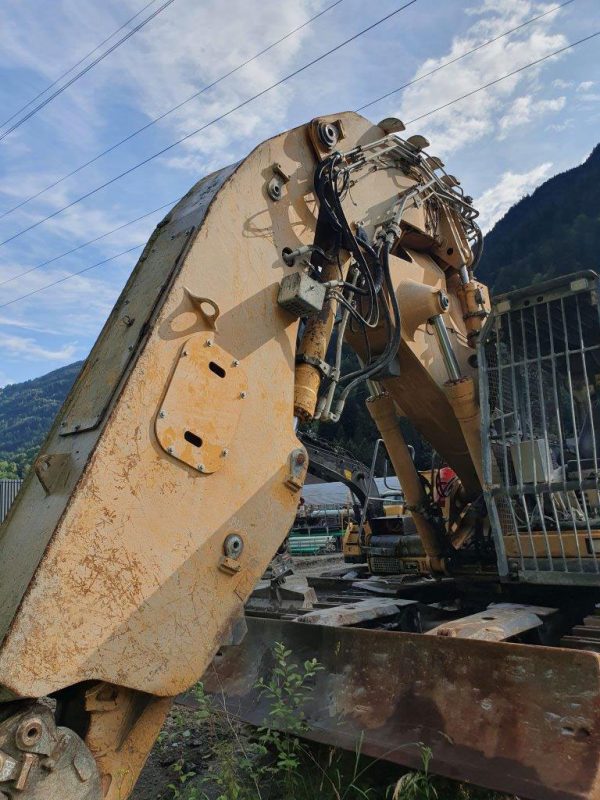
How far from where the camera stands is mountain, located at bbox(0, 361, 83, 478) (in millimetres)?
99438

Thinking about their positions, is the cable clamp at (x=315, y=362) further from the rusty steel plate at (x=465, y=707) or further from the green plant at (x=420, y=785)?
the green plant at (x=420, y=785)

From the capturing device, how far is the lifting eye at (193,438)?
2.19 metres

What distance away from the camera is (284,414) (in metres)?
2.61

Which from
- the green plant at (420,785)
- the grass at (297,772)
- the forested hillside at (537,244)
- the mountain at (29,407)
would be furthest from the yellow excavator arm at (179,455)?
the mountain at (29,407)

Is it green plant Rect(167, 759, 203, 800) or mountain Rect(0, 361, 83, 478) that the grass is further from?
mountain Rect(0, 361, 83, 478)

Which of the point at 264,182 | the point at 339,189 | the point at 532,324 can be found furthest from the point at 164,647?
the point at 532,324

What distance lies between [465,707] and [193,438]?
59.4 inches

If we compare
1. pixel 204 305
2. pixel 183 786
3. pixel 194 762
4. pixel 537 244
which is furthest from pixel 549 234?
pixel 183 786

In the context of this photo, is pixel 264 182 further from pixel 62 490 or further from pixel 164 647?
pixel 164 647

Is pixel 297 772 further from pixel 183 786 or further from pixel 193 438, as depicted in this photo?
pixel 193 438

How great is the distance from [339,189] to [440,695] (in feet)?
8.34

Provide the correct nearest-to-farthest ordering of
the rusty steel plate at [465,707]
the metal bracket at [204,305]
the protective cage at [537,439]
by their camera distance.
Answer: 1. the rusty steel plate at [465,707]
2. the metal bracket at [204,305]
3. the protective cage at [537,439]

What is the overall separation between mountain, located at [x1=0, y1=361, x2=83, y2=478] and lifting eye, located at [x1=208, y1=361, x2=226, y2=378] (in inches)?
3470

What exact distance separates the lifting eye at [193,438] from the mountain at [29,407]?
88241mm
